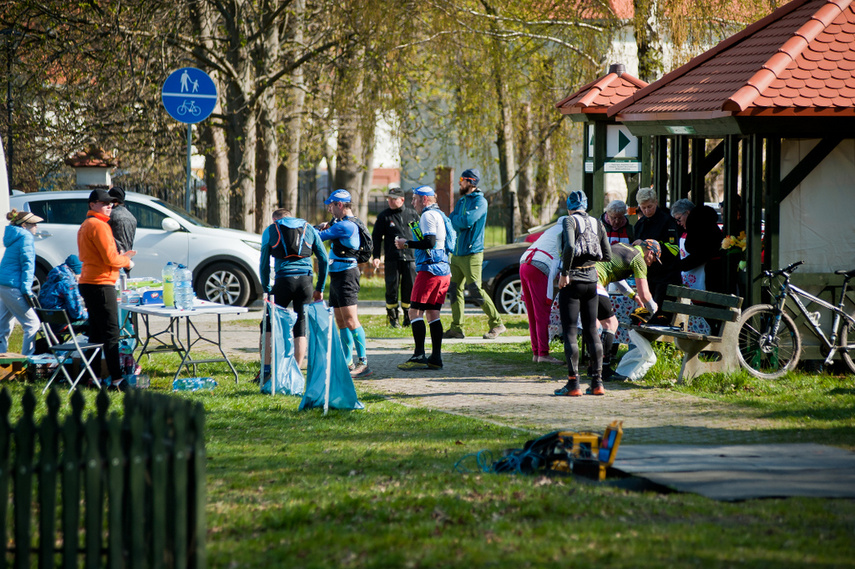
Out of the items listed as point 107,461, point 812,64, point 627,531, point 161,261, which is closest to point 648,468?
point 627,531

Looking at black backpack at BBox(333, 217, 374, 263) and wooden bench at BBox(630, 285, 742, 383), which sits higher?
black backpack at BBox(333, 217, 374, 263)

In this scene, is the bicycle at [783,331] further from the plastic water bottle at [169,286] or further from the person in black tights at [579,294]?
the plastic water bottle at [169,286]

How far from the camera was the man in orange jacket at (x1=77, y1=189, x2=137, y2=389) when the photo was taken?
891 cm

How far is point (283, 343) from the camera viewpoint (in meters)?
9.22

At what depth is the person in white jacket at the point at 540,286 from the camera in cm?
1050

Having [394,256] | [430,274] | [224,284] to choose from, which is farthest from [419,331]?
[224,284]

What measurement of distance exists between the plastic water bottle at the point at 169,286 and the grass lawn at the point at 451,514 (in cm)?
252

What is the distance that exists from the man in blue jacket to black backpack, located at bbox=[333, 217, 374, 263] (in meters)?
1.93

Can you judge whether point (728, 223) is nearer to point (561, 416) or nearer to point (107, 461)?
point (561, 416)

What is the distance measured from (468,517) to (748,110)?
589 cm

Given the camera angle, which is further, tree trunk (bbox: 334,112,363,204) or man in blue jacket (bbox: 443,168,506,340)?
tree trunk (bbox: 334,112,363,204)

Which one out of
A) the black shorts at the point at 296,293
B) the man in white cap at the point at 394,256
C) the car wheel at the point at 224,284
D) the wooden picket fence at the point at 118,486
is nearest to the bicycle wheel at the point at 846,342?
the black shorts at the point at 296,293

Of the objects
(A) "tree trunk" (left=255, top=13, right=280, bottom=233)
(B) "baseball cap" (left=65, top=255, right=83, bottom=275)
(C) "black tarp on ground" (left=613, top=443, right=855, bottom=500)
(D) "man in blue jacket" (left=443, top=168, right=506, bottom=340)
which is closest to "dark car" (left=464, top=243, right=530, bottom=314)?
(D) "man in blue jacket" (left=443, top=168, right=506, bottom=340)

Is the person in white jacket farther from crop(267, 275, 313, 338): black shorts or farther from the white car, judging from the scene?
the white car
